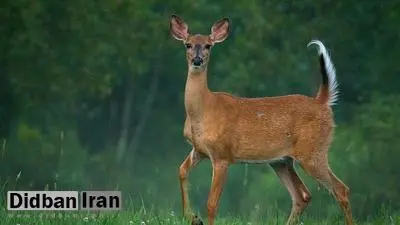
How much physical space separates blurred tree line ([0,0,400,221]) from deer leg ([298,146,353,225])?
5639 mm

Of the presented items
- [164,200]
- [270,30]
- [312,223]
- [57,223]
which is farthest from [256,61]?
[57,223]

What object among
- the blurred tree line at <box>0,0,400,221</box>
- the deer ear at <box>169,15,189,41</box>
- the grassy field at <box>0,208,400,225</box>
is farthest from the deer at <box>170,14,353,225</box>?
the blurred tree line at <box>0,0,400,221</box>

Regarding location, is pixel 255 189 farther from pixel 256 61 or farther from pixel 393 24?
pixel 393 24

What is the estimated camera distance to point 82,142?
15.8m

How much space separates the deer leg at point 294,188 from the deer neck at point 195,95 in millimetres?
922

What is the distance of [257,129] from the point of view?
9398 mm

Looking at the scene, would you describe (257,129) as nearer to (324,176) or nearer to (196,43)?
(324,176)

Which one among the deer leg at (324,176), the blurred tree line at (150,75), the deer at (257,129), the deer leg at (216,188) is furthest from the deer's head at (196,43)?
the blurred tree line at (150,75)

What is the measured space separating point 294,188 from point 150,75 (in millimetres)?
6296

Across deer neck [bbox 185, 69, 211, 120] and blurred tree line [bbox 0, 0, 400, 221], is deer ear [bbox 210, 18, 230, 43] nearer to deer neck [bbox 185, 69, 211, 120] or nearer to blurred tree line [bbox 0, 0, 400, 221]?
deer neck [bbox 185, 69, 211, 120]

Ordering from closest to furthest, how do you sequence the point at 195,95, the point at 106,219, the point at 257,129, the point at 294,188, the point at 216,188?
the point at 106,219
the point at 216,188
the point at 195,95
the point at 257,129
the point at 294,188

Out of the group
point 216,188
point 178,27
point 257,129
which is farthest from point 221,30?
point 216,188

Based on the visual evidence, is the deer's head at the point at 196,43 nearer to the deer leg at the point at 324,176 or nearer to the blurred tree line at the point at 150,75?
the deer leg at the point at 324,176

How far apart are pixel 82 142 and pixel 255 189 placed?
94.2 inches
